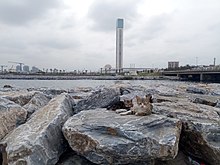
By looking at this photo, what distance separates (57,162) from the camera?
4297mm

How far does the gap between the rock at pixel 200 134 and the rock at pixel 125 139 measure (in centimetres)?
34

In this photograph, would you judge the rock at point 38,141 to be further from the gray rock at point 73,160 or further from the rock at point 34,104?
the rock at point 34,104

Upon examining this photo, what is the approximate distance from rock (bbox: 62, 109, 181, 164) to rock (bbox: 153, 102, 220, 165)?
34cm

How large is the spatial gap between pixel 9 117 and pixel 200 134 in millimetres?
3357

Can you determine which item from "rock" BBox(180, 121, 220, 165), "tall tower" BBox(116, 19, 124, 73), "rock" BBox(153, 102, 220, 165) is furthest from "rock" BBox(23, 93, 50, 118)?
"tall tower" BBox(116, 19, 124, 73)

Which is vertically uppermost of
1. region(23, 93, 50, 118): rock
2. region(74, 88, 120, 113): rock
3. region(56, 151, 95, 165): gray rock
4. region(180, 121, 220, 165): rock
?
region(74, 88, 120, 113): rock

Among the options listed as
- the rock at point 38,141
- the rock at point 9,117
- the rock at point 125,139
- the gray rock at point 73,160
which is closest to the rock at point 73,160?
the gray rock at point 73,160

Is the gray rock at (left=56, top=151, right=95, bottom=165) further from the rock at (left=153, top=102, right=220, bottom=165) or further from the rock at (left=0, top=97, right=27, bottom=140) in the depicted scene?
the rock at (left=153, top=102, right=220, bottom=165)

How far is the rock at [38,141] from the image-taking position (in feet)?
12.6

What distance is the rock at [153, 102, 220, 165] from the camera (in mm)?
4469

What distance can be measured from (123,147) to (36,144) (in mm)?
1241

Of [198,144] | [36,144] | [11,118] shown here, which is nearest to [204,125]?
[198,144]

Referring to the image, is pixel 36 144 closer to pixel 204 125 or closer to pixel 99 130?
pixel 99 130

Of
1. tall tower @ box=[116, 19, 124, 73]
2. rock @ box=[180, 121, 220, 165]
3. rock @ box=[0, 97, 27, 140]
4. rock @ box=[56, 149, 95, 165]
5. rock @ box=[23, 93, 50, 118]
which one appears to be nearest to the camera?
rock @ box=[56, 149, 95, 165]
